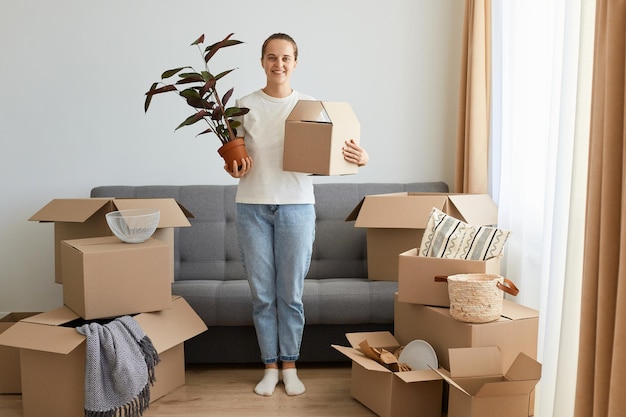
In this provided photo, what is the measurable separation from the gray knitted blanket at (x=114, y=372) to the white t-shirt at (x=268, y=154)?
723 millimetres

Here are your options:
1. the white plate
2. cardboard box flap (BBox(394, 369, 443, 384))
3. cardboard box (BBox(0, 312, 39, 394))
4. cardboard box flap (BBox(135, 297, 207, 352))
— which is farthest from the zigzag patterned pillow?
cardboard box (BBox(0, 312, 39, 394))

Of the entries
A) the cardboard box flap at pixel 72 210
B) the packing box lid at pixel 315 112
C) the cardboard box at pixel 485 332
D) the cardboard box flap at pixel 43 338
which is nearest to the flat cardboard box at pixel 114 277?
the cardboard box flap at pixel 43 338

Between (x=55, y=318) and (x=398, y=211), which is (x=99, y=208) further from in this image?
(x=398, y=211)

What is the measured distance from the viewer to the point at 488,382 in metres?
2.21

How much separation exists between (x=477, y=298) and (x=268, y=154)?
3.29 feet

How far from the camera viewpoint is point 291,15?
3.84m

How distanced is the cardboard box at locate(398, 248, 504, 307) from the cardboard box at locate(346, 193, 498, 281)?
402 millimetres

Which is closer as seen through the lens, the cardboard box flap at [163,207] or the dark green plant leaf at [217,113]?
the dark green plant leaf at [217,113]

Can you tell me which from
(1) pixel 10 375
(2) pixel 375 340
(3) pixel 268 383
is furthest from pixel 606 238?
(1) pixel 10 375

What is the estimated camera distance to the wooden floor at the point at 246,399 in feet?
8.74

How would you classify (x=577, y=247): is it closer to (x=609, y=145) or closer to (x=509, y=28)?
(x=609, y=145)

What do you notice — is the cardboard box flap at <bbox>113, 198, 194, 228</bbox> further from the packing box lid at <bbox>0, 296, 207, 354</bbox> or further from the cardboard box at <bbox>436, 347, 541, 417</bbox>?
the cardboard box at <bbox>436, 347, 541, 417</bbox>

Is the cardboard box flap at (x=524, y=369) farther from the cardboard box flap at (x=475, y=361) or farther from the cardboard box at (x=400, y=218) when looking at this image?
the cardboard box at (x=400, y=218)

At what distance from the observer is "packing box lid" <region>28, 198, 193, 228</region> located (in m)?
3.02
